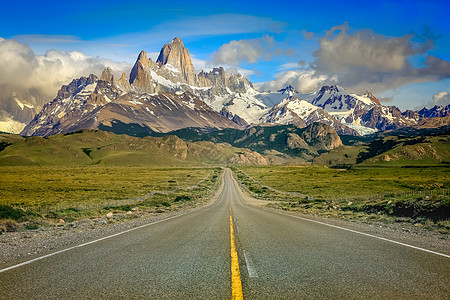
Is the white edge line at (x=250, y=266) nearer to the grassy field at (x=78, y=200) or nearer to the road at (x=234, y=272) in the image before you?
the road at (x=234, y=272)

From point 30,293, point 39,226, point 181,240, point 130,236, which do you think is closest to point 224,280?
point 30,293

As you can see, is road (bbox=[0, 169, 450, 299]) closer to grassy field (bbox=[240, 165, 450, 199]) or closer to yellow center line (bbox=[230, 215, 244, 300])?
yellow center line (bbox=[230, 215, 244, 300])

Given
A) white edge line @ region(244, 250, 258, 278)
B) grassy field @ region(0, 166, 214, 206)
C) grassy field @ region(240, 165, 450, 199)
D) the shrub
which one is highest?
white edge line @ region(244, 250, 258, 278)

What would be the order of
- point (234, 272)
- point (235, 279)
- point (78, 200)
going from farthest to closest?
point (78, 200), point (234, 272), point (235, 279)

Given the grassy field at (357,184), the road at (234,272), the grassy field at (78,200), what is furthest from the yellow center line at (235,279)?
the grassy field at (357,184)

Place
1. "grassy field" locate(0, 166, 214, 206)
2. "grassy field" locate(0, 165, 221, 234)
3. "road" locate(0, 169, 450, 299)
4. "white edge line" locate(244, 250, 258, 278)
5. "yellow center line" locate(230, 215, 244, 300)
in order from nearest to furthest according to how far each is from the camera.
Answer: "yellow center line" locate(230, 215, 244, 300) → "road" locate(0, 169, 450, 299) → "white edge line" locate(244, 250, 258, 278) → "grassy field" locate(0, 165, 221, 234) → "grassy field" locate(0, 166, 214, 206)

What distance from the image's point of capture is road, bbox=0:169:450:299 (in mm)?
6738

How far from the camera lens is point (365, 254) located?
1023 centimetres

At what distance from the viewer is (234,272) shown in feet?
26.9

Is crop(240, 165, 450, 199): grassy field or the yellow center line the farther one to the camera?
crop(240, 165, 450, 199): grassy field

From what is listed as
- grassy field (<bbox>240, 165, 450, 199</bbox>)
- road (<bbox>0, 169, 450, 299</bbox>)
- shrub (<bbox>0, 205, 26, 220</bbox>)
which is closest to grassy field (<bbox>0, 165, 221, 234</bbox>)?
shrub (<bbox>0, 205, 26, 220</bbox>)

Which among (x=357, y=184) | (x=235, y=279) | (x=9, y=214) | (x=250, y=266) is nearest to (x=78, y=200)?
(x=9, y=214)

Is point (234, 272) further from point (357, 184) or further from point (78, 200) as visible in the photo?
point (357, 184)

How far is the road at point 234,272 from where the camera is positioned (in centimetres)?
674
